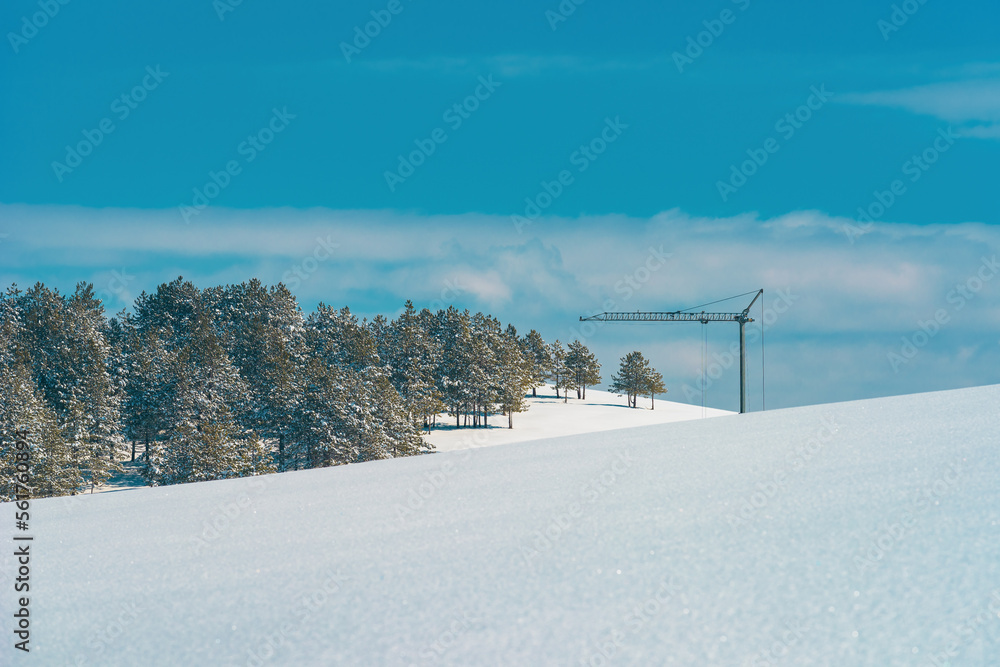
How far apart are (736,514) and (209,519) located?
653cm

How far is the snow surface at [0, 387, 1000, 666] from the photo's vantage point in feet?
16.5

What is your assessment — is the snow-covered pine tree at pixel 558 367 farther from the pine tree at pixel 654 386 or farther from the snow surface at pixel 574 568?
the snow surface at pixel 574 568

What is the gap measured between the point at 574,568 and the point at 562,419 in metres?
71.4

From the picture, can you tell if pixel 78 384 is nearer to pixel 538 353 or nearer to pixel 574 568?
pixel 574 568

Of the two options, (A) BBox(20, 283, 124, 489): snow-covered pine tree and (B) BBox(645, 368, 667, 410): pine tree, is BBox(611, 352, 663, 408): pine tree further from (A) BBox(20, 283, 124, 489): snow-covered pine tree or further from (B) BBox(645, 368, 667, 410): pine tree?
(A) BBox(20, 283, 124, 489): snow-covered pine tree

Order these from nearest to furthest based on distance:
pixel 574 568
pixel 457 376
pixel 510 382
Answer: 1. pixel 574 568
2. pixel 457 376
3. pixel 510 382

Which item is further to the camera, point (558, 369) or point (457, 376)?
point (558, 369)

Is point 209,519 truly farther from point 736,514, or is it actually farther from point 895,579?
point 895,579

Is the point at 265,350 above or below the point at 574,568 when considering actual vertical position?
above

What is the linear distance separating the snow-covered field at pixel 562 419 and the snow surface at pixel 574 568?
43.9 meters

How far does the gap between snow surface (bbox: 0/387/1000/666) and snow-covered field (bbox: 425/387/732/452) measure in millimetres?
43946

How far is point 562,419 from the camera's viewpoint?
76.9m

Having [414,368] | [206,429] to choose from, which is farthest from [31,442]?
[414,368]

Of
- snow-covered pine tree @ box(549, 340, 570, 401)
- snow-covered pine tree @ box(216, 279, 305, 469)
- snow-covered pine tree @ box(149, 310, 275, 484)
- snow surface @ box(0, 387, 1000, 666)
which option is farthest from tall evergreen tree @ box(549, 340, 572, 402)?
snow surface @ box(0, 387, 1000, 666)
